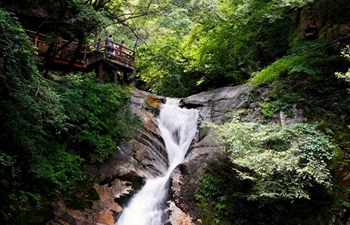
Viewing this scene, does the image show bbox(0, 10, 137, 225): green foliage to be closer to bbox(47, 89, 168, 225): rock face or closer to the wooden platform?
bbox(47, 89, 168, 225): rock face

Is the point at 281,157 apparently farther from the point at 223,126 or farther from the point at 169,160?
the point at 169,160

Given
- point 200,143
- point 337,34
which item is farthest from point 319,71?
point 200,143

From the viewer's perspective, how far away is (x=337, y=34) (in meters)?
9.63

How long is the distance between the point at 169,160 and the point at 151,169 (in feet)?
4.51

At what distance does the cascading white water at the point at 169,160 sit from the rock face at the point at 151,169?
0.92 feet

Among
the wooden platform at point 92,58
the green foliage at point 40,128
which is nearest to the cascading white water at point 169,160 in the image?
the green foliage at point 40,128

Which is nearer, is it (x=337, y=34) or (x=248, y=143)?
(x=248, y=143)

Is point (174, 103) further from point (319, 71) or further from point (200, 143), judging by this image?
point (319, 71)

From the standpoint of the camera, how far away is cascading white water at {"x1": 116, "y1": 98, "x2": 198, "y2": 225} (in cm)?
774

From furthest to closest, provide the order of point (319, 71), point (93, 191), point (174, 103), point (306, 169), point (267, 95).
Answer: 1. point (174, 103)
2. point (267, 95)
3. point (319, 71)
4. point (93, 191)
5. point (306, 169)

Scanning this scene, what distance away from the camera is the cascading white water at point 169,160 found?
774cm

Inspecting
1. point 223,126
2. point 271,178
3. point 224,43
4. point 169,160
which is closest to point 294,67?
point 223,126

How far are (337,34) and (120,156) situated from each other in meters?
9.23

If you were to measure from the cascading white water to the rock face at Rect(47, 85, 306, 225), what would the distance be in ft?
0.92
